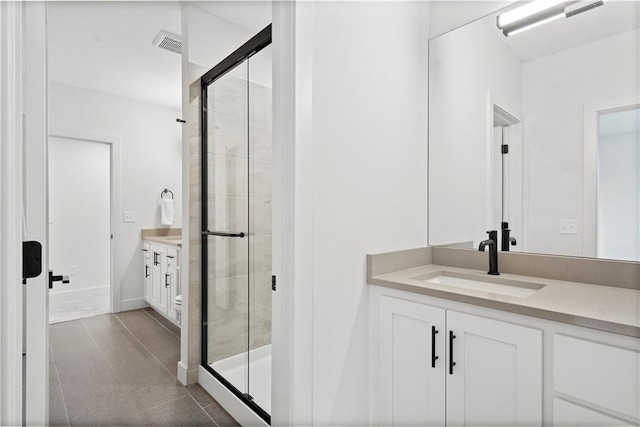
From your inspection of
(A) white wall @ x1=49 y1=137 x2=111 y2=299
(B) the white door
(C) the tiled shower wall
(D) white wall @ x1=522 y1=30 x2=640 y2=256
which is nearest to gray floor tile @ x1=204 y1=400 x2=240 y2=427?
(C) the tiled shower wall

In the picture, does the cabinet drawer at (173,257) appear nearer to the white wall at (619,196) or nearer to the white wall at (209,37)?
the white wall at (209,37)

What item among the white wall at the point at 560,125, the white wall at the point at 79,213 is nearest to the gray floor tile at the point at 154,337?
the white wall at the point at 79,213

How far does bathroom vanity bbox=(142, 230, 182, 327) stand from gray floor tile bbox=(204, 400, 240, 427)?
1256 millimetres

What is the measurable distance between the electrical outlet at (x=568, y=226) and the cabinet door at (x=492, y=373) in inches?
26.5

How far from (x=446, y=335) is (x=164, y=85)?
3.92 m

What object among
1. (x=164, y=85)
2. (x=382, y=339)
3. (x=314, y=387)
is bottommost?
(x=314, y=387)

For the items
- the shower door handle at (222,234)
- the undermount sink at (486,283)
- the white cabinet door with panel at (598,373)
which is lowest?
the white cabinet door with panel at (598,373)

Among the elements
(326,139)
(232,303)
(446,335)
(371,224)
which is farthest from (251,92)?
(446,335)

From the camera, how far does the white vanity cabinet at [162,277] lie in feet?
11.1

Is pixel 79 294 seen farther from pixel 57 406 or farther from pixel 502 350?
pixel 502 350

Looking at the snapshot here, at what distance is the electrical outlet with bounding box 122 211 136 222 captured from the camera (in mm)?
4133

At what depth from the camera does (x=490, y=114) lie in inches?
69.3

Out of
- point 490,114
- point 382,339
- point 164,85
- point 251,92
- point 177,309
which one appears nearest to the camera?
point 382,339

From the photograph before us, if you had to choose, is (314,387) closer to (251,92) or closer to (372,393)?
(372,393)
